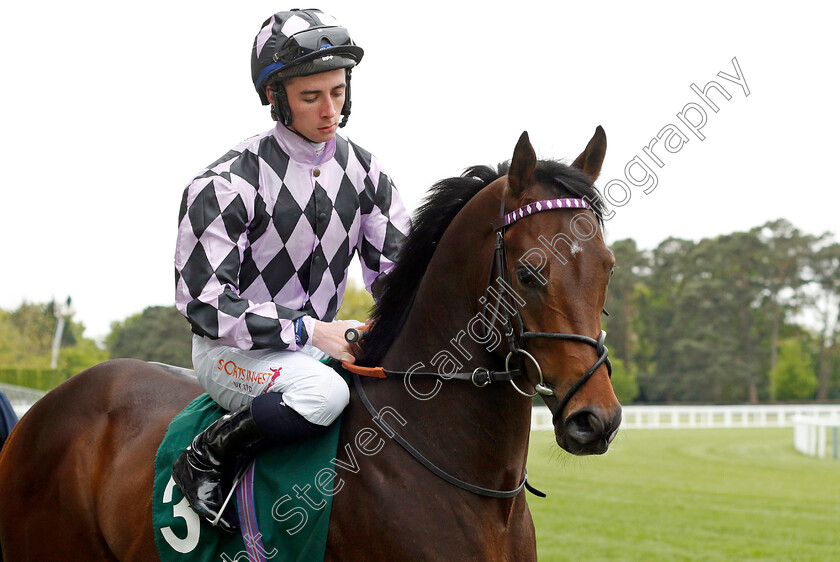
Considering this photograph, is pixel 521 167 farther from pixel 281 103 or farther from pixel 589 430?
pixel 281 103

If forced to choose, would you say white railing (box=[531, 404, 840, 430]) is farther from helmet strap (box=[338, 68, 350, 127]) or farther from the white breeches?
the white breeches

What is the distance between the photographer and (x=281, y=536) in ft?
8.65

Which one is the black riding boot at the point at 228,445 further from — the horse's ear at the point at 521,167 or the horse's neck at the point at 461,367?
the horse's ear at the point at 521,167

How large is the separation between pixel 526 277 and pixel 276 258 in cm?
103

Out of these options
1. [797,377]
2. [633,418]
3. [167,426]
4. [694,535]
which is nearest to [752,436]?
[633,418]

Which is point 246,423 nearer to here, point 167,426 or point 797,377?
point 167,426

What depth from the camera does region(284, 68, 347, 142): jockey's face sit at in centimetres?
290

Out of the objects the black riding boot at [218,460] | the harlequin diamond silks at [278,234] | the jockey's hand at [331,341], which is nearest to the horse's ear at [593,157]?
Answer: the harlequin diamond silks at [278,234]

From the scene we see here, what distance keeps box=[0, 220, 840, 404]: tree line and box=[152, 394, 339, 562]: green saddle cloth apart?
46.4 meters

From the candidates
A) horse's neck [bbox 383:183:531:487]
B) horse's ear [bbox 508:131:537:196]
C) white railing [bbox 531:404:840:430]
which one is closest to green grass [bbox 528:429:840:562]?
horse's neck [bbox 383:183:531:487]

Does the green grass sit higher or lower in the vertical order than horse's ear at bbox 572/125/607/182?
lower

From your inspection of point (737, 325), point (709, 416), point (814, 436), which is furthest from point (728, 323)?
point (814, 436)

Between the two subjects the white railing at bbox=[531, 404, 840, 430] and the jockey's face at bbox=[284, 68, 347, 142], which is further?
the white railing at bbox=[531, 404, 840, 430]

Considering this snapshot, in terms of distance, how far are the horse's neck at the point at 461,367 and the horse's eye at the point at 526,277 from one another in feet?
0.62
